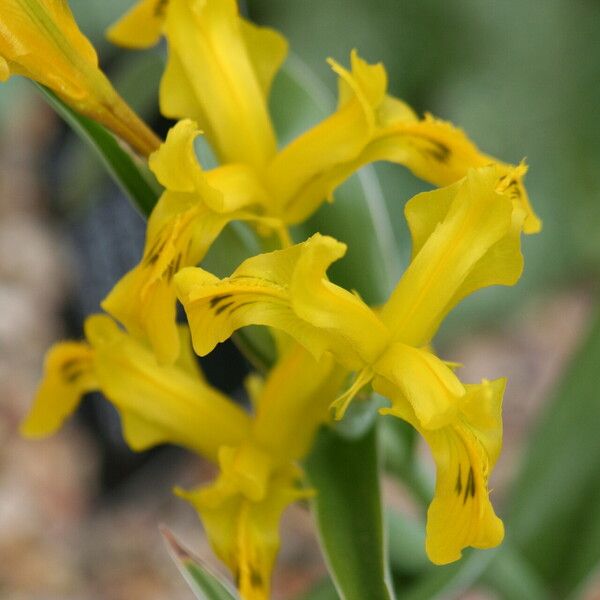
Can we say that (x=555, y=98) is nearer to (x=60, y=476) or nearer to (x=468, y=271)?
(x=60, y=476)

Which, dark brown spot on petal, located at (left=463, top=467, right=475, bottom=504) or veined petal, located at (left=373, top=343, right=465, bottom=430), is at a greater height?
veined petal, located at (left=373, top=343, right=465, bottom=430)

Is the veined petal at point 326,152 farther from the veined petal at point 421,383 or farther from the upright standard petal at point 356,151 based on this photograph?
the veined petal at point 421,383

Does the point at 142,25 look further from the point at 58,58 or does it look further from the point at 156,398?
the point at 156,398

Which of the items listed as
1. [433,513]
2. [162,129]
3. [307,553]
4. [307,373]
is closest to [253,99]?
[307,373]

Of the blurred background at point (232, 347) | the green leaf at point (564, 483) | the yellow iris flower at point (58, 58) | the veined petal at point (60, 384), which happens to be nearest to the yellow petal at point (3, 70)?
the yellow iris flower at point (58, 58)

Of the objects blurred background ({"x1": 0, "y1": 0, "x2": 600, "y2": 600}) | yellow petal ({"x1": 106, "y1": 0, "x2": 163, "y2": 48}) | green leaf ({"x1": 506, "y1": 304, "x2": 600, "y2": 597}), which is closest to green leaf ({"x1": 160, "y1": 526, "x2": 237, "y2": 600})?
yellow petal ({"x1": 106, "y1": 0, "x2": 163, "y2": 48})

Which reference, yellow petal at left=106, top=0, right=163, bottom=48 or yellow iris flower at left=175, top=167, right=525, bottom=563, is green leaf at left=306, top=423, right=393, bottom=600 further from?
yellow petal at left=106, top=0, right=163, bottom=48

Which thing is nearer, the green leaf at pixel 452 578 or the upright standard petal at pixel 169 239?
the upright standard petal at pixel 169 239
